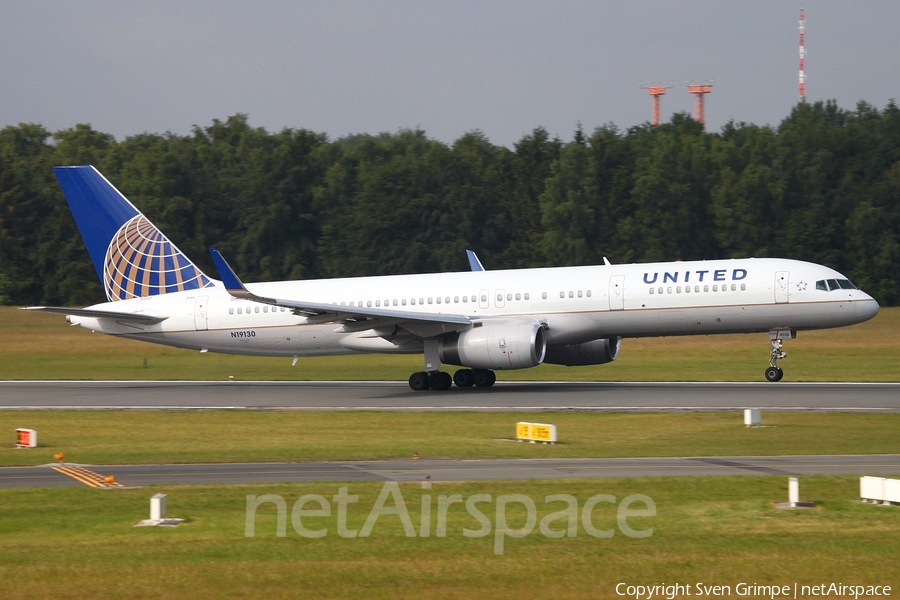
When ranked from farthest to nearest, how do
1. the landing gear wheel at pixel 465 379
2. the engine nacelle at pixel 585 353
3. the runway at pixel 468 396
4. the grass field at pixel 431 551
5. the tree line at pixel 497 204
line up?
1. the tree line at pixel 497 204
2. the landing gear wheel at pixel 465 379
3. the engine nacelle at pixel 585 353
4. the runway at pixel 468 396
5. the grass field at pixel 431 551

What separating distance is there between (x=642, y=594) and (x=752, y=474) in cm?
770

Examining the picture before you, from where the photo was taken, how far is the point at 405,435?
2592 centimetres

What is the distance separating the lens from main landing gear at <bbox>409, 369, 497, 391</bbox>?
1451 inches

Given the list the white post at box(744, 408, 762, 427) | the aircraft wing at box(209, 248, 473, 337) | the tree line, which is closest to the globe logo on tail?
the aircraft wing at box(209, 248, 473, 337)

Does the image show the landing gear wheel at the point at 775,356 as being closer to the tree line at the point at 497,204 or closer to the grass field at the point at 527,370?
the grass field at the point at 527,370

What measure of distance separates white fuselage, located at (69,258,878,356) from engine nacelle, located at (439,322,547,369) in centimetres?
147

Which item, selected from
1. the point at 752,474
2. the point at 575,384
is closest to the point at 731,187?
the point at 575,384

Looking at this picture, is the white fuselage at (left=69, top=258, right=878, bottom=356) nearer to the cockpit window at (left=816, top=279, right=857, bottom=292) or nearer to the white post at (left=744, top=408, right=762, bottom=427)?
the cockpit window at (left=816, top=279, right=857, bottom=292)

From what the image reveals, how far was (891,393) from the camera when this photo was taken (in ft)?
109

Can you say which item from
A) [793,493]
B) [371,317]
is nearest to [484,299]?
[371,317]

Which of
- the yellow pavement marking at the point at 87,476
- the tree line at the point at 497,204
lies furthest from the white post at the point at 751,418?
the tree line at the point at 497,204

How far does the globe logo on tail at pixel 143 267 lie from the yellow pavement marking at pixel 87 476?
1940 centimetres

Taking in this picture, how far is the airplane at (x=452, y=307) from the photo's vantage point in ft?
115

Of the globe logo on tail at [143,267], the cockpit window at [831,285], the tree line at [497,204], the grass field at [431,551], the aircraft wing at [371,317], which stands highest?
the tree line at [497,204]
